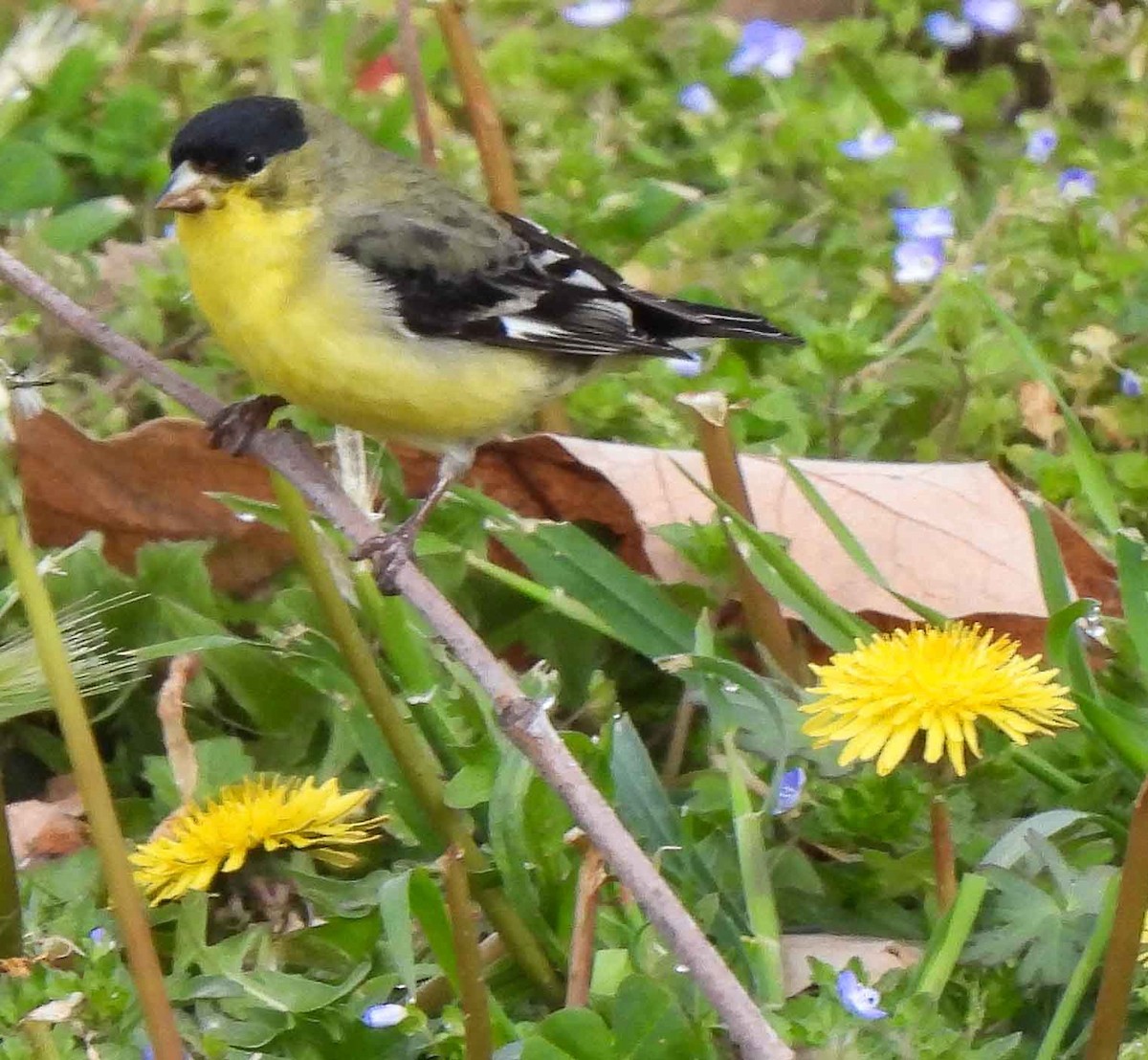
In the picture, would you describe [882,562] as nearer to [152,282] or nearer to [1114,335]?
[1114,335]

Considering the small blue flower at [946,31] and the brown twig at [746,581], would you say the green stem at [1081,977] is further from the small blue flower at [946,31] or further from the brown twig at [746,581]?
the small blue flower at [946,31]

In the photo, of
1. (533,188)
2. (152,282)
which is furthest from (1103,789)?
(533,188)

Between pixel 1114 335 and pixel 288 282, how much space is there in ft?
4.80

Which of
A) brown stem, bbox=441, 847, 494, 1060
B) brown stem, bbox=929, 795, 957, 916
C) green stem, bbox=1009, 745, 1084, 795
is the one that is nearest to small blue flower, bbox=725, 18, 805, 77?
green stem, bbox=1009, 745, 1084, 795

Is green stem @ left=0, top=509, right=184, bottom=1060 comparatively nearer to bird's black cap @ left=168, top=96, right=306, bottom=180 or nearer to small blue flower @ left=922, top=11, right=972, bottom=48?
bird's black cap @ left=168, top=96, right=306, bottom=180

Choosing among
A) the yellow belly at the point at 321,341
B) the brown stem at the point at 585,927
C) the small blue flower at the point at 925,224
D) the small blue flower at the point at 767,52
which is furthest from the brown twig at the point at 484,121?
the small blue flower at the point at 767,52

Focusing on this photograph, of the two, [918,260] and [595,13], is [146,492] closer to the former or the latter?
[918,260]

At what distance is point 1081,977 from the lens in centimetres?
167

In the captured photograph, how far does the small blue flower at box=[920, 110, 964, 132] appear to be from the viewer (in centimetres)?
392

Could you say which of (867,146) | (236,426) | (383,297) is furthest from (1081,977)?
(867,146)

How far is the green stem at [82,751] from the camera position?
122cm

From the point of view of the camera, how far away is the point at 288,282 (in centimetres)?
234

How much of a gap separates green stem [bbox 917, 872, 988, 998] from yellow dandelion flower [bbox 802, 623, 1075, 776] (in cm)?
12

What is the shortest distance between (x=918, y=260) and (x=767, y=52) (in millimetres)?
1053
